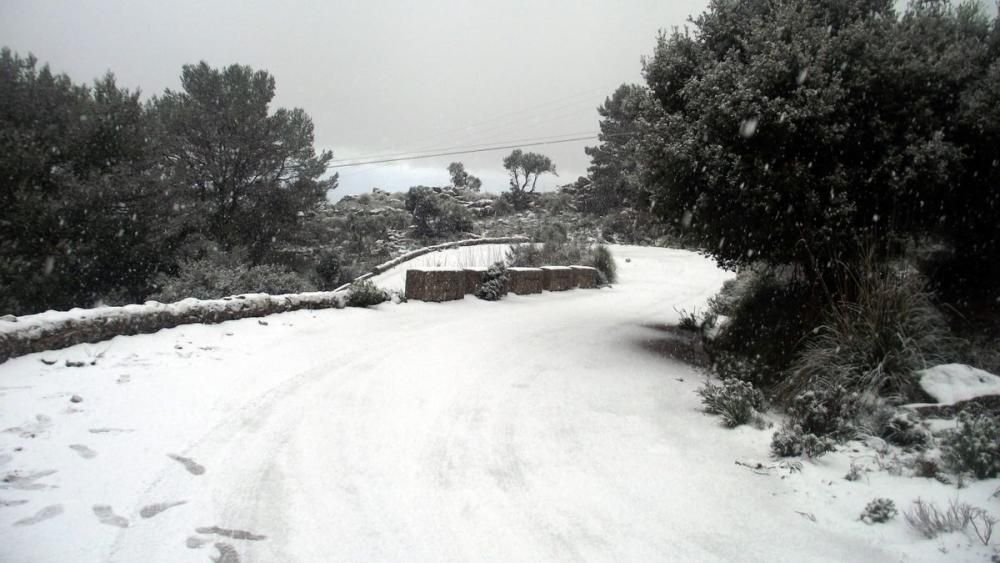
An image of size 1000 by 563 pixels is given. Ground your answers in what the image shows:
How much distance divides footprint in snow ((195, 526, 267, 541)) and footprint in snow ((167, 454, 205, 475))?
2.19ft

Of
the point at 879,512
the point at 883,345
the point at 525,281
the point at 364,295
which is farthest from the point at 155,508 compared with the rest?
the point at 525,281

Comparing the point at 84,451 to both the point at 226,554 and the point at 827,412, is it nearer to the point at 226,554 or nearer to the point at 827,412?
the point at 226,554

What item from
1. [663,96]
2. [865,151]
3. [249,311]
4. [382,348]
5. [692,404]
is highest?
[663,96]

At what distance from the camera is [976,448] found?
3.01m

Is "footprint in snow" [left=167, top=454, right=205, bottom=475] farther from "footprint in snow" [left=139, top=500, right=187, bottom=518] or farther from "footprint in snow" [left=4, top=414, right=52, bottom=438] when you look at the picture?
"footprint in snow" [left=4, top=414, right=52, bottom=438]

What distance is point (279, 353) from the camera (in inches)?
233

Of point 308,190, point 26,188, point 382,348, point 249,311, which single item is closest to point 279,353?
point 382,348

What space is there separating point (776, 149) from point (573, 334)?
3.95 m

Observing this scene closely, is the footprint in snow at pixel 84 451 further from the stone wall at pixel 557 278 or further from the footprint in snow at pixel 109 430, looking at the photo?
the stone wall at pixel 557 278

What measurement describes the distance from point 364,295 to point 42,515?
7.07 m

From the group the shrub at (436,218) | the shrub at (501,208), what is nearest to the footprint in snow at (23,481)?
the shrub at (436,218)

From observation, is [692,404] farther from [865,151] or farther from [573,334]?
[865,151]

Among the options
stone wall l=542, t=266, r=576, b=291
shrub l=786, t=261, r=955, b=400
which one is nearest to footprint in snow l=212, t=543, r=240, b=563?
shrub l=786, t=261, r=955, b=400

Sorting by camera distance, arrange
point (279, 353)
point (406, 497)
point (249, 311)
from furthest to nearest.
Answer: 1. point (249, 311)
2. point (279, 353)
3. point (406, 497)
